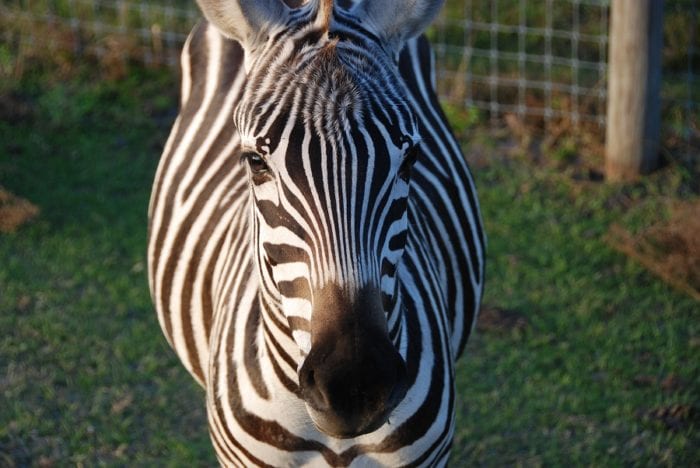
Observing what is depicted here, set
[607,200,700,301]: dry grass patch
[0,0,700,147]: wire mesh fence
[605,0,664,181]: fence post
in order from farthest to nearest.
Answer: [0,0,700,147]: wire mesh fence, [605,0,664,181]: fence post, [607,200,700,301]: dry grass patch

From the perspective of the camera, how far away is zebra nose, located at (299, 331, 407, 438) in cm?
209

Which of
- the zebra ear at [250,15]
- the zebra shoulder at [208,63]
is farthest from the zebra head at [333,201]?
the zebra shoulder at [208,63]

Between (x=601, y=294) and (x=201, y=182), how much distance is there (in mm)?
2697

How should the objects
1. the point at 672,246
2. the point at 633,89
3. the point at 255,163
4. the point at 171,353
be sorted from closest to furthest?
the point at 255,163 < the point at 171,353 < the point at 672,246 < the point at 633,89

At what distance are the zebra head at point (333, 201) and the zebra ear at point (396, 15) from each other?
0.17 m

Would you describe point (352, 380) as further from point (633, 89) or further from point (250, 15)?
point (633, 89)

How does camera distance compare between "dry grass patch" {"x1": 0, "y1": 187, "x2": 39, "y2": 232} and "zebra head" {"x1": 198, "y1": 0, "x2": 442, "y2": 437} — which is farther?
"dry grass patch" {"x1": 0, "y1": 187, "x2": 39, "y2": 232}

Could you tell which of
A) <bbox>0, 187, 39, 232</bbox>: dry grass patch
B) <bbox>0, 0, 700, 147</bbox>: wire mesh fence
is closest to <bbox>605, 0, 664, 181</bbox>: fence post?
<bbox>0, 0, 700, 147</bbox>: wire mesh fence

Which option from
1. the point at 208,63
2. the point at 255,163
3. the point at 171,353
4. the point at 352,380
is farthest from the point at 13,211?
the point at 352,380

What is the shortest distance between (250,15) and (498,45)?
562 cm

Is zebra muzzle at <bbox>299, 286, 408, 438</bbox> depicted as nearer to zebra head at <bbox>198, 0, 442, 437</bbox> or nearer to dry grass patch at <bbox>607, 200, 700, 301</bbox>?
zebra head at <bbox>198, 0, 442, 437</bbox>

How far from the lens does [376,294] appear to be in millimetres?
2178

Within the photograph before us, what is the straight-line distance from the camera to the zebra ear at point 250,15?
2.42m

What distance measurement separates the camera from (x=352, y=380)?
6.88ft
